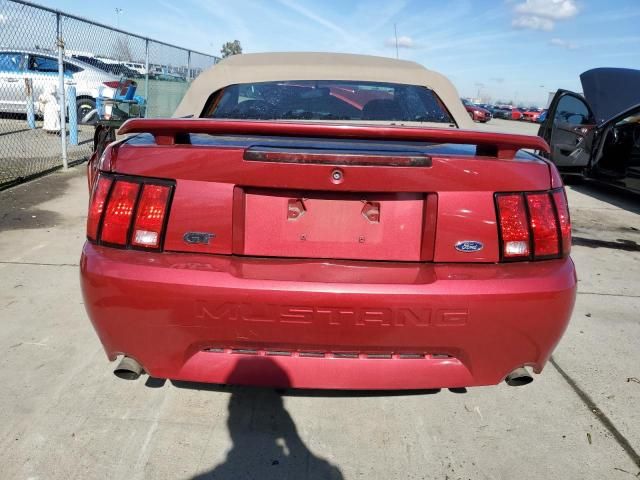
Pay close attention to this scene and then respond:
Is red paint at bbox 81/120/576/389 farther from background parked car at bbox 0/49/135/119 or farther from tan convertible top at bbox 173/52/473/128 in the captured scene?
background parked car at bbox 0/49/135/119

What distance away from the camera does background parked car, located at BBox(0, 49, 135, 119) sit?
35.8ft

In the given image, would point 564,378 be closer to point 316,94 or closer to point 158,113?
point 316,94

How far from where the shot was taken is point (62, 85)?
7.70 metres

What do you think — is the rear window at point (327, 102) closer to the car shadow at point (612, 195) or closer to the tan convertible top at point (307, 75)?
the tan convertible top at point (307, 75)

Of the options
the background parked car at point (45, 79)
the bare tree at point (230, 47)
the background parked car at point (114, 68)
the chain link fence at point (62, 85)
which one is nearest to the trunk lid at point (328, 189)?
the chain link fence at point (62, 85)

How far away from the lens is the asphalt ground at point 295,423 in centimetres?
199

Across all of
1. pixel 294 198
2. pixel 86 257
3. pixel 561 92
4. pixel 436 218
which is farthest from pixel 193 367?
pixel 561 92

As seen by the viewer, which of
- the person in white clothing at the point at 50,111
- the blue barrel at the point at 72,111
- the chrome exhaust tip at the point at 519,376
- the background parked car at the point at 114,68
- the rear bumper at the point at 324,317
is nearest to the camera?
the rear bumper at the point at 324,317

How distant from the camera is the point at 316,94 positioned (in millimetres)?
3068

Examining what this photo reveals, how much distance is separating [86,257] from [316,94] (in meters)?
1.77

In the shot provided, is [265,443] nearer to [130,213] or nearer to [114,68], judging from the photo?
[130,213]

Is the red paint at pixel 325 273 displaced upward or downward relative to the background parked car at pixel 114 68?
downward

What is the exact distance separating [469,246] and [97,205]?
1415 millimetres

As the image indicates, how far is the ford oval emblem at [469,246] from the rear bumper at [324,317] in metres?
0.06
